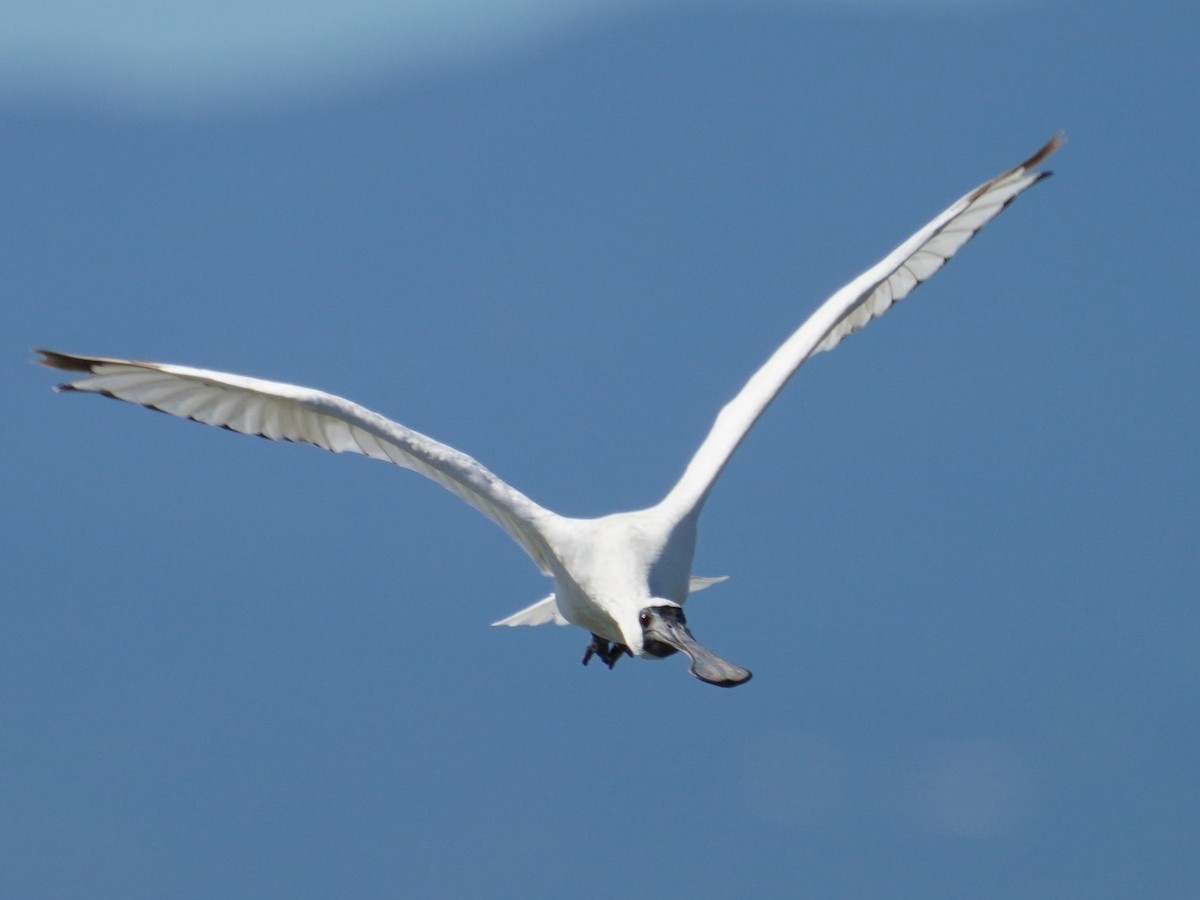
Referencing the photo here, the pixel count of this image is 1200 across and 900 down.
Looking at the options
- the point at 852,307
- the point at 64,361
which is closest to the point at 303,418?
the point at 64,361

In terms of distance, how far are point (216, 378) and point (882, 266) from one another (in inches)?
169

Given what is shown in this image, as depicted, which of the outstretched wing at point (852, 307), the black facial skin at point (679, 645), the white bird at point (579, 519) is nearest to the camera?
the black facial skin at point (679, 645)

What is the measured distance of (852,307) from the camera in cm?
1073

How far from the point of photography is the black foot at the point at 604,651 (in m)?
10.0

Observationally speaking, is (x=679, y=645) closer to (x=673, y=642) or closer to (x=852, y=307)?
(x=673, y=642)

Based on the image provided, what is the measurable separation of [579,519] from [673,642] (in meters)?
1.34

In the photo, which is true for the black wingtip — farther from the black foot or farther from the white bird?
the black foot

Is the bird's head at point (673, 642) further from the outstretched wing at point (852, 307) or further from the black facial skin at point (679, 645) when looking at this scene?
the outstretched wing at point (852, 307)

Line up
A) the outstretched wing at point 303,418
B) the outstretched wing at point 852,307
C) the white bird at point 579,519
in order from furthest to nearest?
the outstretched wing at point 852,307 < the outstretched wing at point 303,418 < the white bird at point 579,519

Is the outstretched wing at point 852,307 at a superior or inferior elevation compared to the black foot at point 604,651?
superior

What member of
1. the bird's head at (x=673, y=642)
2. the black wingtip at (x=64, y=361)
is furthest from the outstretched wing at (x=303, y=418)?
the bird's head at (x=673, y=642)

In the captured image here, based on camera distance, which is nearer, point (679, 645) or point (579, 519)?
point (679, 645)

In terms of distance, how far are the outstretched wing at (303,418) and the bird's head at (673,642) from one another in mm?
1015

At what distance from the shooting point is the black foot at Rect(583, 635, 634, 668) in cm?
1005
